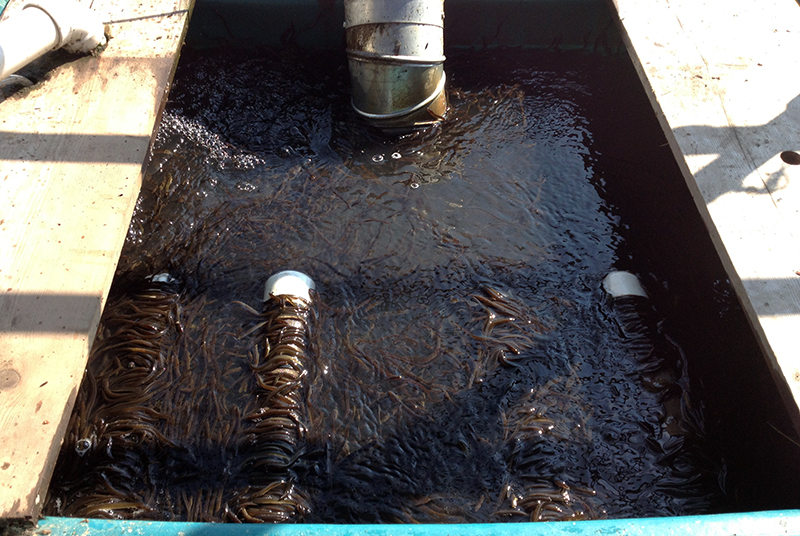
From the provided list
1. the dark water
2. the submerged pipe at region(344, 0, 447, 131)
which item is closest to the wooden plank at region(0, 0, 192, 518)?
the dark water

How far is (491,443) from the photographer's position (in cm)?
280

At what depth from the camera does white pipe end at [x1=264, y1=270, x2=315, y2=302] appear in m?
3.30

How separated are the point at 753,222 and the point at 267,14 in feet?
13.4

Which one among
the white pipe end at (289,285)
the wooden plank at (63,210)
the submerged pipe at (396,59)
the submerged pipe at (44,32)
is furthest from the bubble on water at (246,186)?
the submerged pipe at (44,32)

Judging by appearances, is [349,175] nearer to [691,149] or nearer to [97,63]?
[97,63]

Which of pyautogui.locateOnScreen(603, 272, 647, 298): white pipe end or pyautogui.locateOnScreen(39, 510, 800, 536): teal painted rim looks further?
pyautogui.locateOnScreen(603, 272, 647, 298): white pipe end

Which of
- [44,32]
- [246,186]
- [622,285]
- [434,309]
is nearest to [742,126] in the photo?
[622,285]

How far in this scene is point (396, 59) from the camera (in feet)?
13.1

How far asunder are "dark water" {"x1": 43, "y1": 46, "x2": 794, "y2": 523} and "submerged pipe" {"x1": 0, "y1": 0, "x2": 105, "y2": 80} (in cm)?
83

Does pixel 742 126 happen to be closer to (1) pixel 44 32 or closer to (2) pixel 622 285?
(2) pixel 622 285

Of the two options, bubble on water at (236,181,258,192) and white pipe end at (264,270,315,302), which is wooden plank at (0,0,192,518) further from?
white pipe end at (264,270,315,302)

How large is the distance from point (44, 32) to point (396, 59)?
2.19 metres

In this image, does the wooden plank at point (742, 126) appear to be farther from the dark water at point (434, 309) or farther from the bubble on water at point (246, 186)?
the bubble on water at point (246, 186)

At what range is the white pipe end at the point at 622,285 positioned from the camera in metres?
3.41
